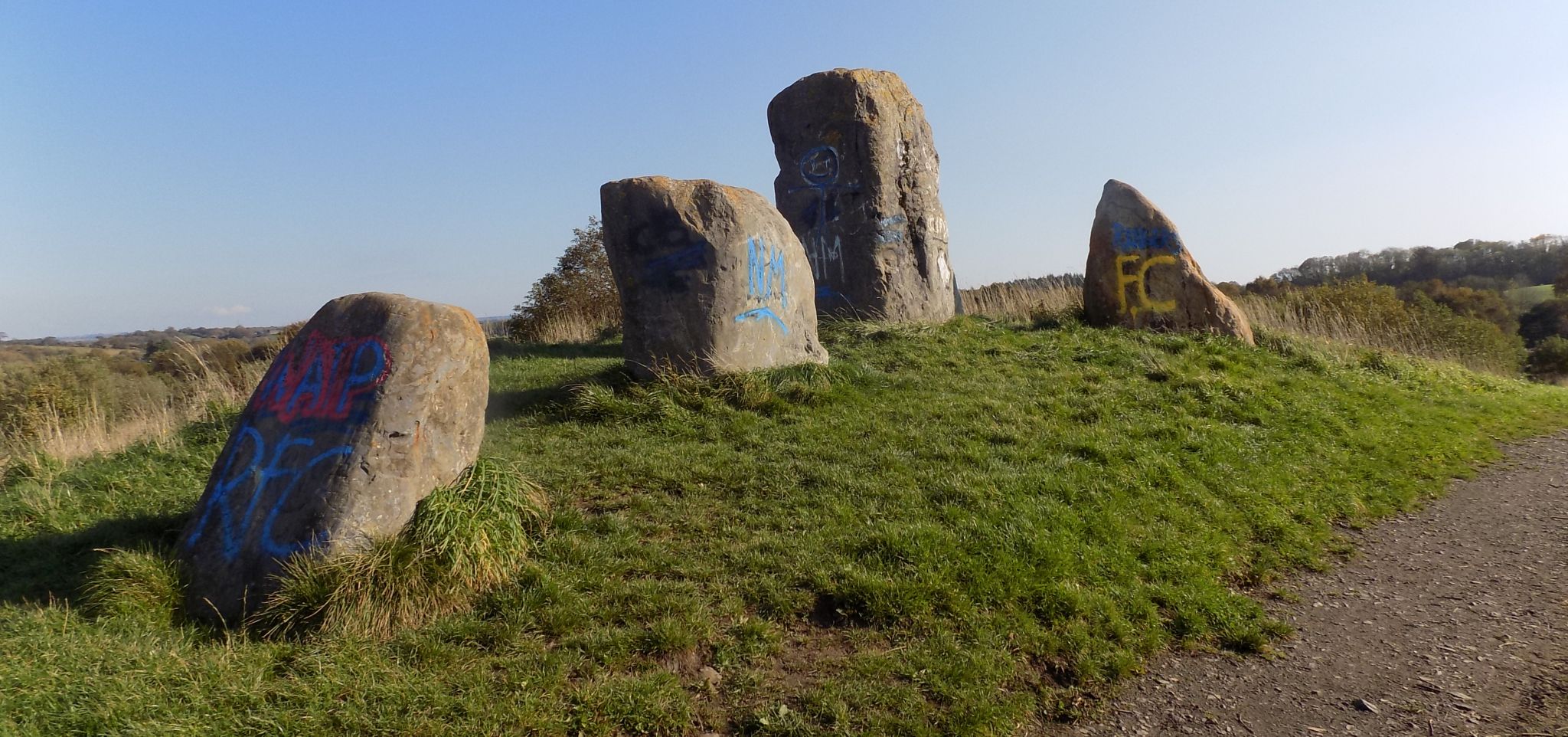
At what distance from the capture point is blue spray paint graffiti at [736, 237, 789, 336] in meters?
8.62

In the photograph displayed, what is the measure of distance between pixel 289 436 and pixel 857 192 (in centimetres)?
930

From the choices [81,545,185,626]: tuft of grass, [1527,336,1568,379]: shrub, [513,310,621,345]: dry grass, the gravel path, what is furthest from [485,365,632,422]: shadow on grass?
[1527,336,1568,379]: shrub

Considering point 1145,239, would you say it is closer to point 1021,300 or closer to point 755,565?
point 1021,300

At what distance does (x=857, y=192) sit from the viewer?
12.4 meters

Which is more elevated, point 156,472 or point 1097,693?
point 156,472

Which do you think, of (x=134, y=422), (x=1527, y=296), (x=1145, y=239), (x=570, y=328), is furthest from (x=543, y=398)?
(x=1527, y=296)

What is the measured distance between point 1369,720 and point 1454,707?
1.56 feet

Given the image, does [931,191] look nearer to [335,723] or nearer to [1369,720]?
[1369,720]

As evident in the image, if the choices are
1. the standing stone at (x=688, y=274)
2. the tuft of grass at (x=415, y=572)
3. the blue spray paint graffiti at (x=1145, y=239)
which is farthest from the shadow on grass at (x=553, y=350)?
the blue spray paint graffiti at (x=1145, y=239)

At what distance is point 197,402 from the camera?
877 centimetres

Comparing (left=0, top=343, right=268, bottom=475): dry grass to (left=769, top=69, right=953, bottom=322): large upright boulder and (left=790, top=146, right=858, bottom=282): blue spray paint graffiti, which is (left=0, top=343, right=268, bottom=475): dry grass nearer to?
(left=790, top=146, right=858, bottom=282): blue spray paint graffiti

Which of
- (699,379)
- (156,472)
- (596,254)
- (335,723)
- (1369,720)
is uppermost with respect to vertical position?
(596,254)

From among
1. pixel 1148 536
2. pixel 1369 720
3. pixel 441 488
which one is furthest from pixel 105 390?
pixel 1369 720

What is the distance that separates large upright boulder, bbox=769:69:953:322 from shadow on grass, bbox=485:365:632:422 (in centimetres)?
472
